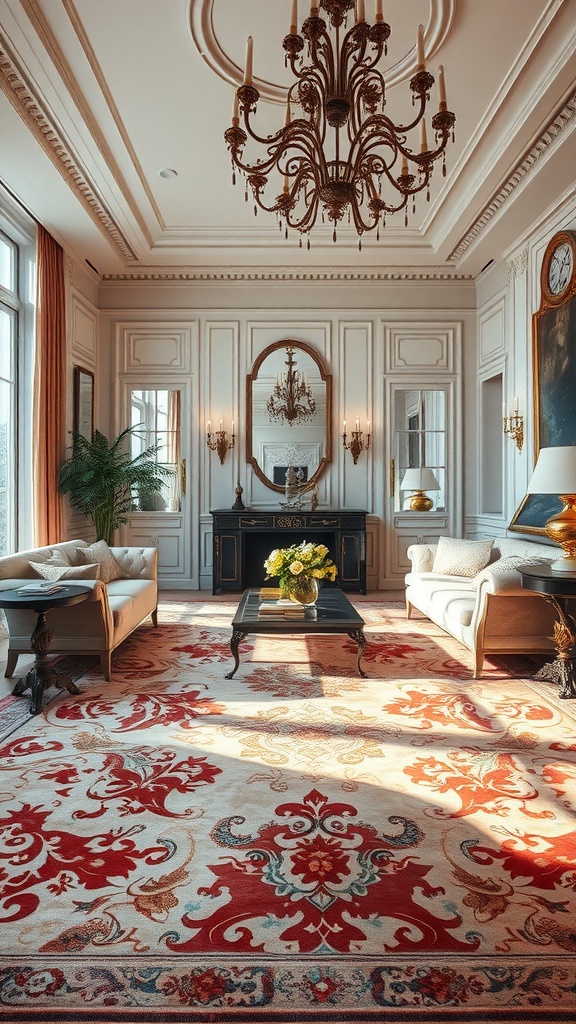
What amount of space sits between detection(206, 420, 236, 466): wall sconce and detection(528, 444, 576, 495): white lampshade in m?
4.21

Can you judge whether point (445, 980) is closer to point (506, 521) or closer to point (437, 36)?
point (437, 36)

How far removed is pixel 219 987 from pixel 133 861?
552 mm

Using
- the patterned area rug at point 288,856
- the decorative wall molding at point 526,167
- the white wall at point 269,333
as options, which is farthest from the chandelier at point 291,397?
the patterned area rug at point 288,856

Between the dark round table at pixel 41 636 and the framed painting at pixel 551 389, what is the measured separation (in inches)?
134

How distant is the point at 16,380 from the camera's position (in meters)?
5.46

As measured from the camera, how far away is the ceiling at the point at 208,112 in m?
3.45

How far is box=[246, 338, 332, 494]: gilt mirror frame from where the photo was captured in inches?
283

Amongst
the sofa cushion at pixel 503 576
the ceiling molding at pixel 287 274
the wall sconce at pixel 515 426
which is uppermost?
the ceiling molding at pixel 287 274

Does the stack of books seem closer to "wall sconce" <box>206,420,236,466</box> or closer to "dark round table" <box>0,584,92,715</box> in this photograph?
"dark round table" <box>0,584,92,715</box>

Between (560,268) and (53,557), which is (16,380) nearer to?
(53,557)

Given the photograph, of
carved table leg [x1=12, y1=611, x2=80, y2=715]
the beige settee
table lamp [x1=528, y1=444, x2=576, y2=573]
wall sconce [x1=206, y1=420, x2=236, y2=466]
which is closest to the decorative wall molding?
table lamp [x1=528, y1=444, x2=576, y2=573]

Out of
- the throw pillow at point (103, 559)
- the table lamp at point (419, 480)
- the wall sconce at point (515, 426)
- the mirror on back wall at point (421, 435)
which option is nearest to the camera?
the throw pillow at point (103, 559)

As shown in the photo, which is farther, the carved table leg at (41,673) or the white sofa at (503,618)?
the white sofa at (503,618)

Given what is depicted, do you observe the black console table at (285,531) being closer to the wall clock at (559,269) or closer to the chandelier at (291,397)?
the chandelier at (291,397)
